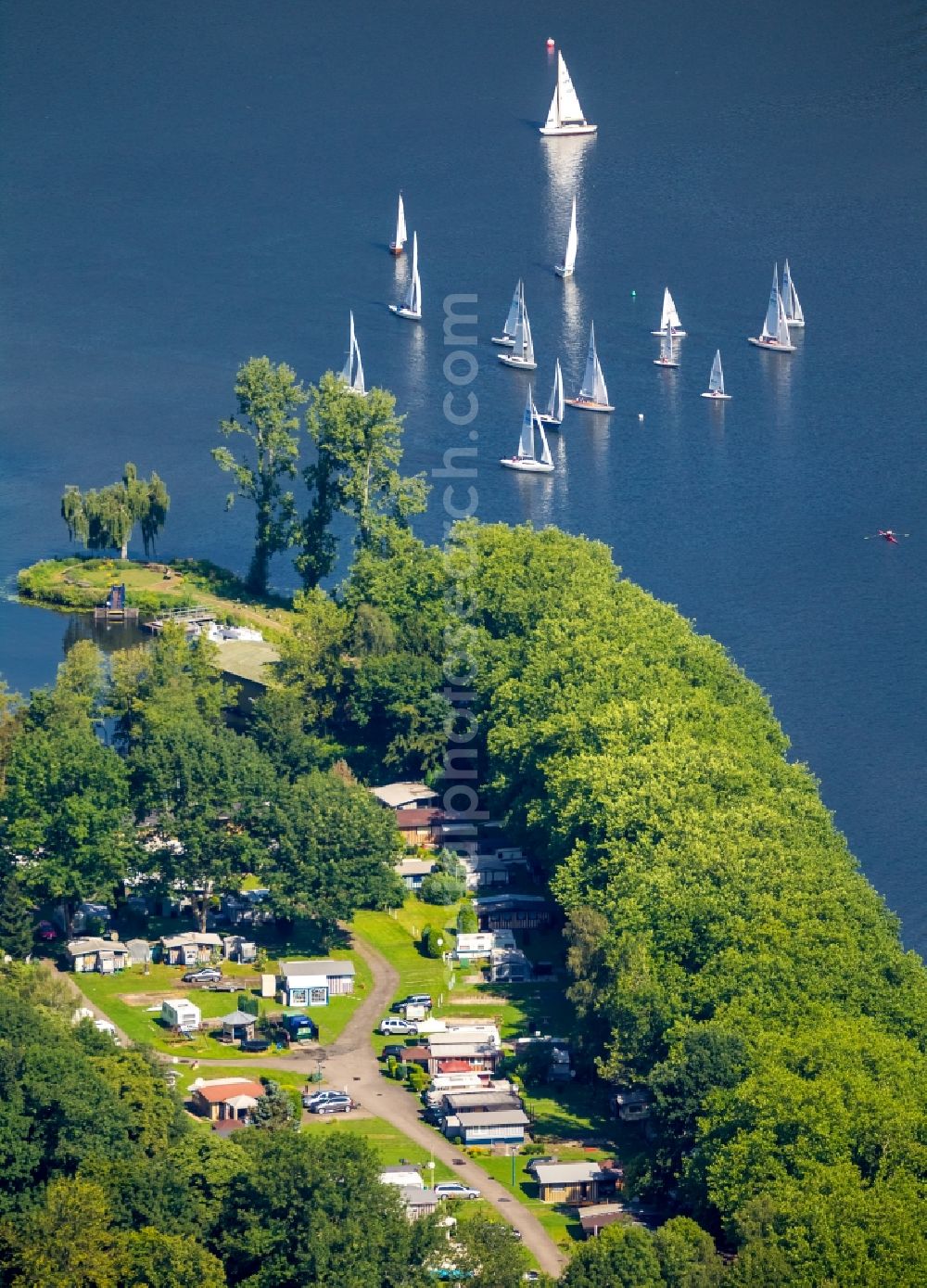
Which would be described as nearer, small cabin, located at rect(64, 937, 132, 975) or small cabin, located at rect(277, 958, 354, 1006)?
small cabin, located at rect(277, 958, 354, 1006)

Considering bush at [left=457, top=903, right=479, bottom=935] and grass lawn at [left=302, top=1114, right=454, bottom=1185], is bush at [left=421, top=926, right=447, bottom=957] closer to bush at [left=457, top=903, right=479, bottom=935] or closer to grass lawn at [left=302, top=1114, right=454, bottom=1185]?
bush at [left=457, top=903, right=479, bottom=935]

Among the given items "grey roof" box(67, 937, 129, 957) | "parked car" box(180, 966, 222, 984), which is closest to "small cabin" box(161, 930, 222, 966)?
"parked car" box(180, 966, 222, 984)

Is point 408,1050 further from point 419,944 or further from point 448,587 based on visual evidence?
point 448,587

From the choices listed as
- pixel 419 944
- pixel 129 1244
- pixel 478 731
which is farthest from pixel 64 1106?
pixel 478 731

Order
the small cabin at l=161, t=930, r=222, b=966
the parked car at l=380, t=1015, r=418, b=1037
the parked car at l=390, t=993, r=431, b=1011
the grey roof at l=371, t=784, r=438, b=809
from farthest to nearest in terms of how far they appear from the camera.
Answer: the grey roof at l=371, t=784, r=438, b=809 < the small cabin at l=161, t=930, r=222, b=966 < the parked car at l=390, t=993, r=431, b=1011 < the parked car at l=380, t=1015, r=418, b=1037

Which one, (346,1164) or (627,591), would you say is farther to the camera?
(627,591)

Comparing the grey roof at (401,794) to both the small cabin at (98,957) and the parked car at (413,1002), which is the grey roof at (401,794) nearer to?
the parked car at (413,1002)

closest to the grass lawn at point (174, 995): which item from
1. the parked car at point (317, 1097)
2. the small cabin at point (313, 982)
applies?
the small cabin at point (313, 982)
